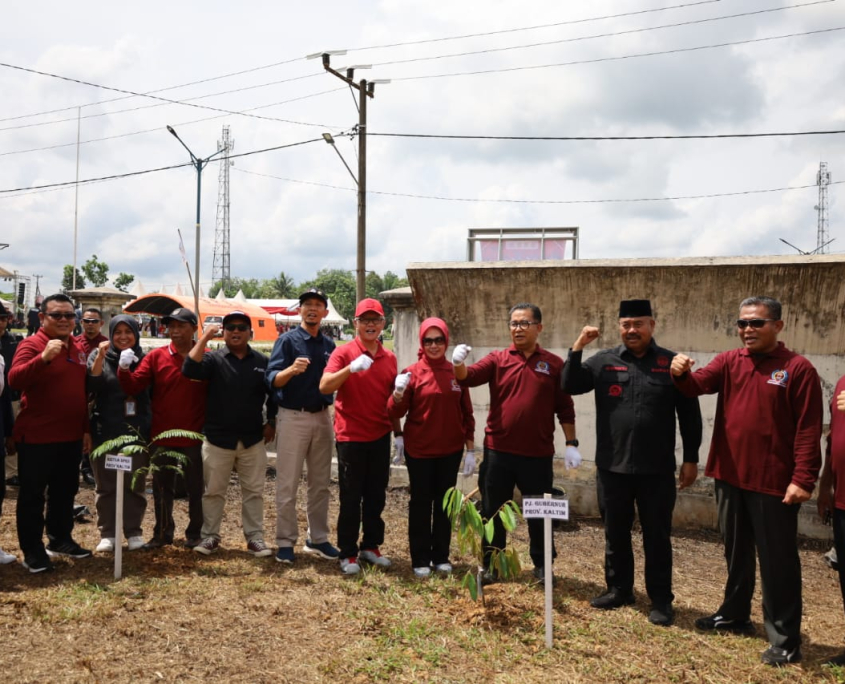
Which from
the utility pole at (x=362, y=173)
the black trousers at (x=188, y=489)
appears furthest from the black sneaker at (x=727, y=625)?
the utility pole at (x=362, y=173)

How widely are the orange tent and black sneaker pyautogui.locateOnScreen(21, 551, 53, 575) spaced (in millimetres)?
24524

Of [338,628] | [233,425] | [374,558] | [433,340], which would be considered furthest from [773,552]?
[233,425]

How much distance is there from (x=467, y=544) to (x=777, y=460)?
1.94 metres

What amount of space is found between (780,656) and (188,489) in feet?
14.3

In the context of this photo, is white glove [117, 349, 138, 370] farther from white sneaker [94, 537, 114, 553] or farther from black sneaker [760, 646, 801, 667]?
black sneaker [760, 646, 801, 667]

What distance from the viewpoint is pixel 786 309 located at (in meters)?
6.42

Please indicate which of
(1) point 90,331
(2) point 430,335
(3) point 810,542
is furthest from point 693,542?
(1) point 90,331

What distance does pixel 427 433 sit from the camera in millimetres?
5039

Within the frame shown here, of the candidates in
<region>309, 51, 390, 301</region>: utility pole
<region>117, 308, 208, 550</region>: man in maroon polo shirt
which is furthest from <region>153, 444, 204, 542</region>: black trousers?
<region>309, 51, 390, 301</region>: utility pole

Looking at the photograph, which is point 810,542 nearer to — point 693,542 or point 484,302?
point 693,542

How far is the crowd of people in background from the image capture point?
4.06m

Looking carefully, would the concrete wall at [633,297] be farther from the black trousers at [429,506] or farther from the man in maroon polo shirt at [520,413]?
A: the black trousers at [429,506]

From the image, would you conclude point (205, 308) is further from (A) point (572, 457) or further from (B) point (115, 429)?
(A) point (572, 457)

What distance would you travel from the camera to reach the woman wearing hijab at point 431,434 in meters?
5.04
